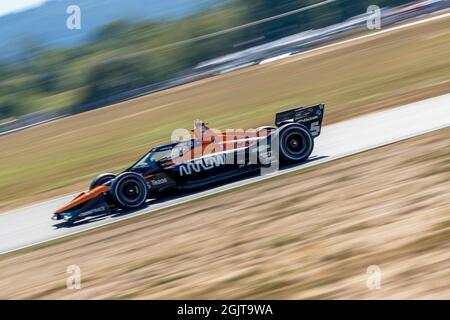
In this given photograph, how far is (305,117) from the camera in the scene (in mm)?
11523

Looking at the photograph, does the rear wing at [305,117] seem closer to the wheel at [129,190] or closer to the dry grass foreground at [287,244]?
the dry grass foreground at [287,244]

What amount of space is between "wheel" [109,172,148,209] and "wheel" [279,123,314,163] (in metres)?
2.31

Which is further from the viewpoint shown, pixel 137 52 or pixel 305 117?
pixel 137 52

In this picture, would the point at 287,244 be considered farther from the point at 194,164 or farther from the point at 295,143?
the point at 295,143

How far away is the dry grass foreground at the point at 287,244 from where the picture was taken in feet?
19.5

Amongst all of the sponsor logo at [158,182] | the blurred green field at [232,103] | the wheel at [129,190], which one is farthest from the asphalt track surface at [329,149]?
the blurred green field at [232,103]

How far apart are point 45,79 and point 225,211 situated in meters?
60.3

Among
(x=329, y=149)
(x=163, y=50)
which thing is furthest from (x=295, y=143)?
Answer: (x=163, y=50)

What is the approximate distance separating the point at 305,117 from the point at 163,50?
47594 millimetres

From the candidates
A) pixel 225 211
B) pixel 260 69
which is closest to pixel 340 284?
pixel 225 211

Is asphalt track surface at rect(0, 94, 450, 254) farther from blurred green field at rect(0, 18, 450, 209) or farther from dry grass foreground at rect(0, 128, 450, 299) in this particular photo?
blurred green field at rect(0, 18, 450, 209)

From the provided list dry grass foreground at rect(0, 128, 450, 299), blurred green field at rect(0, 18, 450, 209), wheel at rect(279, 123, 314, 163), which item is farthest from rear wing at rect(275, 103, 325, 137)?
blurred green field at rect(0, 18, 450, 209)

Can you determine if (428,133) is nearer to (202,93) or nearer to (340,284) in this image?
(340,284)
